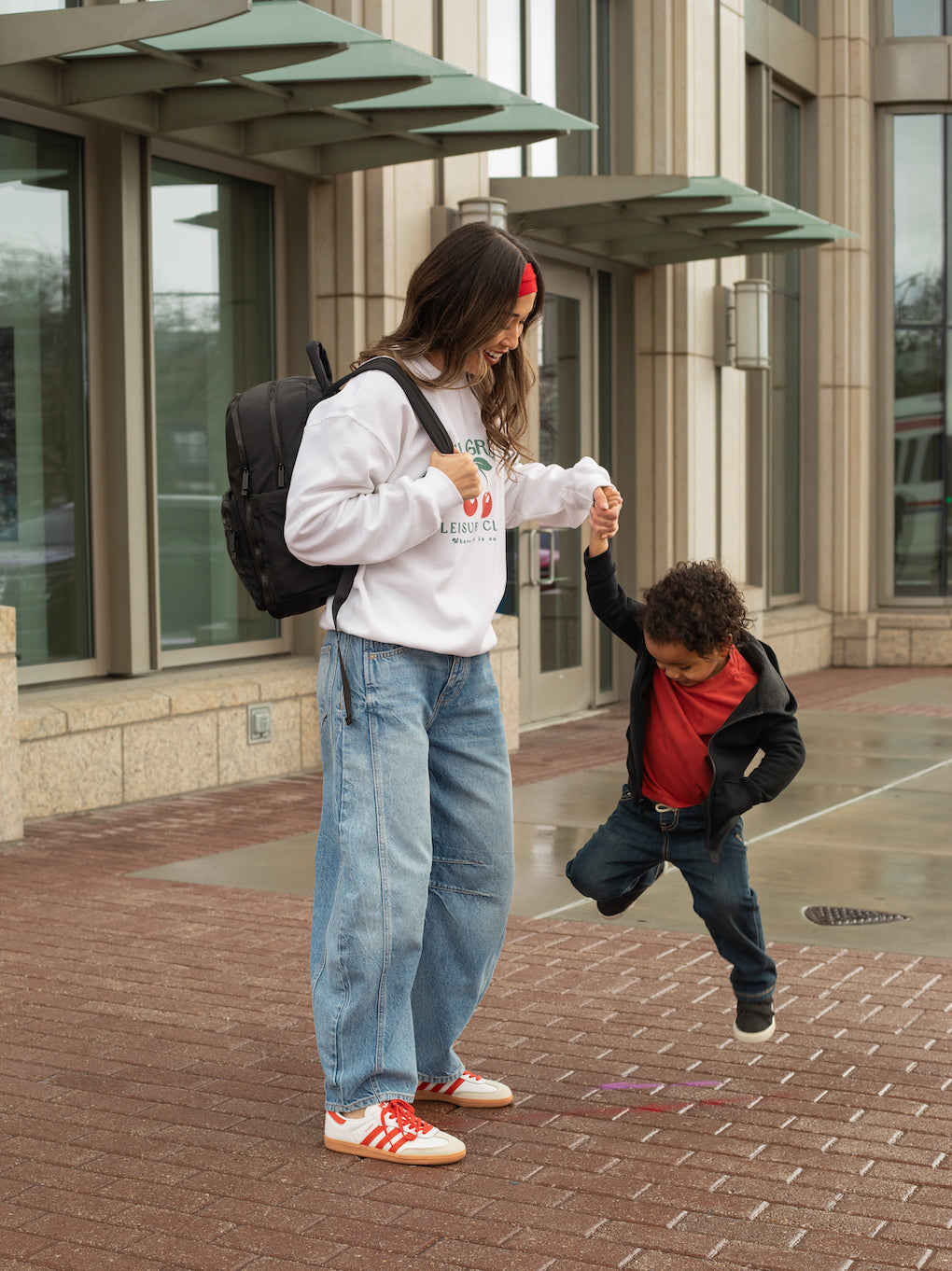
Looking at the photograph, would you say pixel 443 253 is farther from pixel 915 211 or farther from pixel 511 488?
pixel 915 211

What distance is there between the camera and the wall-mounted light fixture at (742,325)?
13.7m

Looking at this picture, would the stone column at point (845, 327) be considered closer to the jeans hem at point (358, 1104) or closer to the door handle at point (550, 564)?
the door handle at point (550, 564)

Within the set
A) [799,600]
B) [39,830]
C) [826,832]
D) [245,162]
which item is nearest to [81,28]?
[245,162]

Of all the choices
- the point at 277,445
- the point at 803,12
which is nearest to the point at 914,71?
the point at 803,12

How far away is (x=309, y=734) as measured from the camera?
9.29 metres

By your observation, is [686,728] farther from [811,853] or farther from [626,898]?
[811,853]

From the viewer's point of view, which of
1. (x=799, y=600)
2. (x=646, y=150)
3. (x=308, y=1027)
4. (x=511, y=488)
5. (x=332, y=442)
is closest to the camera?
(x=332, y=442)

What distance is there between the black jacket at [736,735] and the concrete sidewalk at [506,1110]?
27.3 inches

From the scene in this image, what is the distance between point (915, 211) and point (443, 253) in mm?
14982

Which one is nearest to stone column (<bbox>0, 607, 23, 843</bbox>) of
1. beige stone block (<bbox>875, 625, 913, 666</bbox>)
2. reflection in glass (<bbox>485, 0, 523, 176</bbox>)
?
reflection in glass (<bbox>485, 0, 523, 176</bbox>)

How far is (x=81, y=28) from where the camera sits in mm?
7043

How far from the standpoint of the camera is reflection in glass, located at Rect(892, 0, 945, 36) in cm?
1730

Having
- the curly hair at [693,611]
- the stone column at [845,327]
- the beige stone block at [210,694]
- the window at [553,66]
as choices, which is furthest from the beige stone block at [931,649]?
the curly hair at [693,611]

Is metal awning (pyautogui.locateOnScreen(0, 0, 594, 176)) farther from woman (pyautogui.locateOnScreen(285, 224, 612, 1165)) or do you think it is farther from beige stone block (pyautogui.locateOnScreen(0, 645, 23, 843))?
woman (pyautogui.locateOnScreen(285, 224, 612, 1165))
